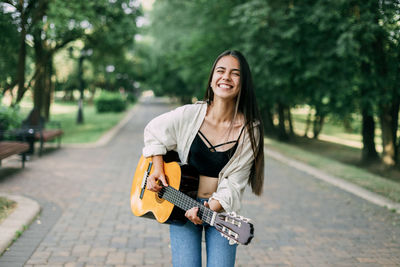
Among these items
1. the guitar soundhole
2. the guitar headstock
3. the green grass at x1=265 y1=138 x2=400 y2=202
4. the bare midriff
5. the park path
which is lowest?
the park path

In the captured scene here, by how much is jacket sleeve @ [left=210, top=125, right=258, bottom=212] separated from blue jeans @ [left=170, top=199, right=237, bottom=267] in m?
0.20

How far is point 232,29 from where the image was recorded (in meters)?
17.5

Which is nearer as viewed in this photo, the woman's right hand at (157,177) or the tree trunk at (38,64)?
the woman's right hand at (157,177)

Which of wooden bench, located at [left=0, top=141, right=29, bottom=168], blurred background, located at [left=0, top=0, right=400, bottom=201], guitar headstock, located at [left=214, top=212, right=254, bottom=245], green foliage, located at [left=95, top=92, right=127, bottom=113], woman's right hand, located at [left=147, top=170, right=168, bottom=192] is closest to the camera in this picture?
guitar headstock, located at [left=214, top=212, right=254, bottom=245]

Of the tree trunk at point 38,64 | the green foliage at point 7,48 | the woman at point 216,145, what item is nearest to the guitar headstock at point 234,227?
the woman at point 216,145

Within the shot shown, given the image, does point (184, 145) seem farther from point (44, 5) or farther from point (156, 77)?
point (156, 77)

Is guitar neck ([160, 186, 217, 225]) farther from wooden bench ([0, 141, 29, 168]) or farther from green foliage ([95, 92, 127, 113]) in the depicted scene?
A: green foliage ([95, 92, 127, 113])

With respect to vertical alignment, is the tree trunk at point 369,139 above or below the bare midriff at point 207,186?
below

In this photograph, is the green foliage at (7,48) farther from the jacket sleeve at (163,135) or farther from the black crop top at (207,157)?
the black crop top at (207,157)

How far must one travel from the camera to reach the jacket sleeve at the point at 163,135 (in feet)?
7.97

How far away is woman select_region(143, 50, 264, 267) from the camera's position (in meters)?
2.35

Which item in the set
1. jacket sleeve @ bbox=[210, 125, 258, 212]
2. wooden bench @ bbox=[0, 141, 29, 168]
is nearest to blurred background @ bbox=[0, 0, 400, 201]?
wooden bench @ bbox=[0, 141, 29, 168]

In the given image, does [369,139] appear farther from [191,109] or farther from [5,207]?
[191,109]

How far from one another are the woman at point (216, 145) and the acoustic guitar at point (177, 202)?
65 millimetres
